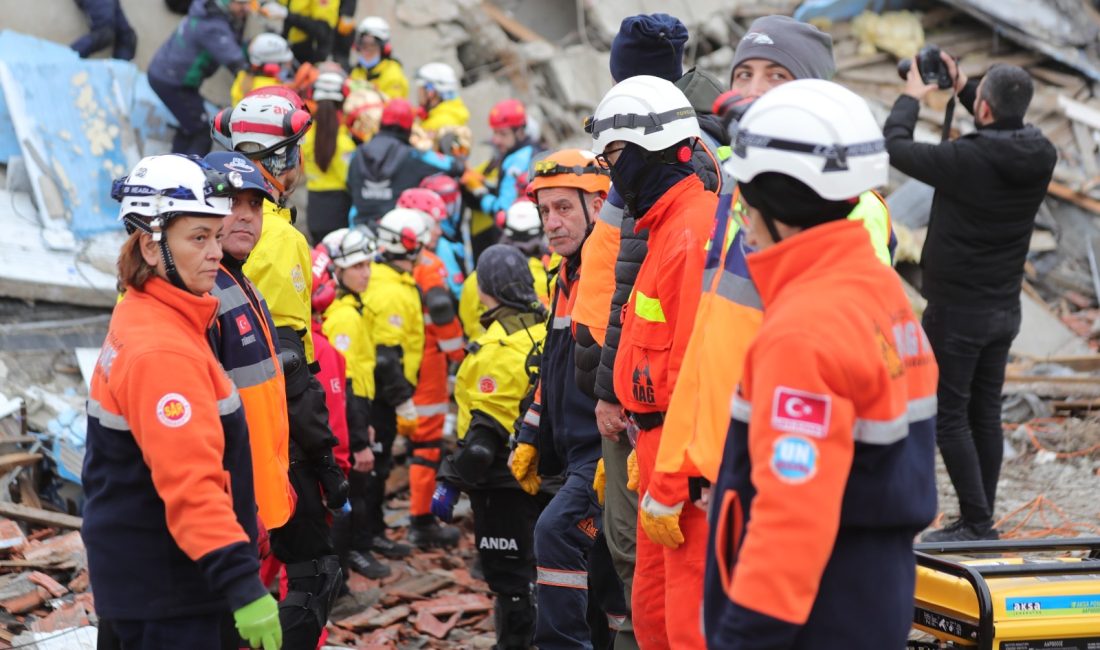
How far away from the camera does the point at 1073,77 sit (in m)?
15.2

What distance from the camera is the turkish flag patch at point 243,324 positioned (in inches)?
171

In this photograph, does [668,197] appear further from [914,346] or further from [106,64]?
[106,64]

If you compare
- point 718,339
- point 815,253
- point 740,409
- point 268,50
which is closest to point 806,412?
point 740,409

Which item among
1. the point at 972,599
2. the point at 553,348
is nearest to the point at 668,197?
the point at 553,348

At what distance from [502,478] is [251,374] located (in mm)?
2440

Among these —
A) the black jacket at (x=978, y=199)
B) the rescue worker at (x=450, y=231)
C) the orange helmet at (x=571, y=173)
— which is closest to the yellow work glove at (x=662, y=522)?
the orange helmet at (x=571, y=173)

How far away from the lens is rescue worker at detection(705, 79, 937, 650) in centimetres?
269

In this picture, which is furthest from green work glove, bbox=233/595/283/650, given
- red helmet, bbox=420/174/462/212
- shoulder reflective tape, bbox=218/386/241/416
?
red helmet, bbox=420/174/462/212

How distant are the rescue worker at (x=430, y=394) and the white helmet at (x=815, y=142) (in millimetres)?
6003

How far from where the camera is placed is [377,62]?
12.1 metres

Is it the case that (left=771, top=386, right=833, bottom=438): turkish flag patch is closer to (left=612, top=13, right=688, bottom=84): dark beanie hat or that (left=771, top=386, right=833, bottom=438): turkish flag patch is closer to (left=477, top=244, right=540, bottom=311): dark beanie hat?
(left=612, top=13, right=688, bottom=84): dark beanie hat

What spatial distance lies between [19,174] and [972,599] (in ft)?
29.1

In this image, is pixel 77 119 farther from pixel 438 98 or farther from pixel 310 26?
pixel 438 98

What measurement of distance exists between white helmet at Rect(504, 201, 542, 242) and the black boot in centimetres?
206
